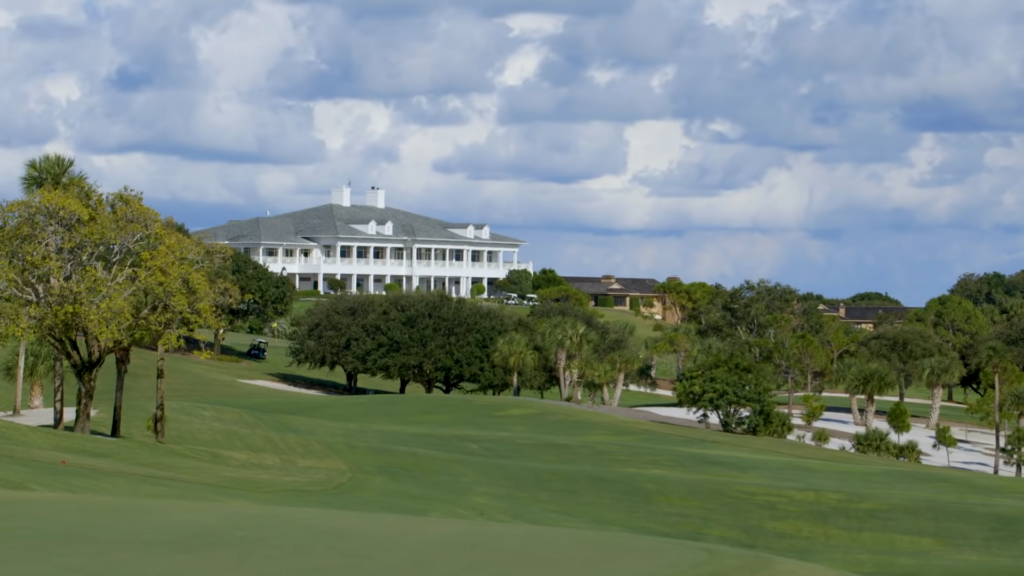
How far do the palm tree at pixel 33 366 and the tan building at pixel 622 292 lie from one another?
11211cm

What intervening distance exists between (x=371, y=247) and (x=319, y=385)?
65.7 m

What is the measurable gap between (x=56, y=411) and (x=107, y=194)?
27.1 feet

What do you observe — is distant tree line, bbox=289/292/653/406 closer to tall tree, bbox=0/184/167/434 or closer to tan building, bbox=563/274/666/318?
tall tree, bbox=0/184/167/434

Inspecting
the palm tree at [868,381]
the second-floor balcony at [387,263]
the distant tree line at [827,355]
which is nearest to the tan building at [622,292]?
the second-floor balcony at [387,263]

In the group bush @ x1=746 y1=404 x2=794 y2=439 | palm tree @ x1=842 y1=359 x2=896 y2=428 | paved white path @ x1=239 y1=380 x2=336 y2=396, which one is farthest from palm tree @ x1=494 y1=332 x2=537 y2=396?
palm tree @ x1=842 y1=359 x2=896 y2=428

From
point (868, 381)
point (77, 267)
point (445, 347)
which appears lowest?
point (868, 381)

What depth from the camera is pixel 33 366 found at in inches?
2165

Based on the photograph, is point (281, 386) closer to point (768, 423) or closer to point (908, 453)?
point (768, 423)

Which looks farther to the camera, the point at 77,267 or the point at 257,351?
the point at 257,351

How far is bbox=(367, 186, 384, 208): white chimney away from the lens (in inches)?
6647

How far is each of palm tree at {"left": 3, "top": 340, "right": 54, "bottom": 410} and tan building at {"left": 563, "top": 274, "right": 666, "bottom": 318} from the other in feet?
368

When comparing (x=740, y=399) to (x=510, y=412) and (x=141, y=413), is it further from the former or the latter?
(x=141, y=413)

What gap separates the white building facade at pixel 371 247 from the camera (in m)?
148

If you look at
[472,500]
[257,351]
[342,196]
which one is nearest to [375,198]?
[342,196]
